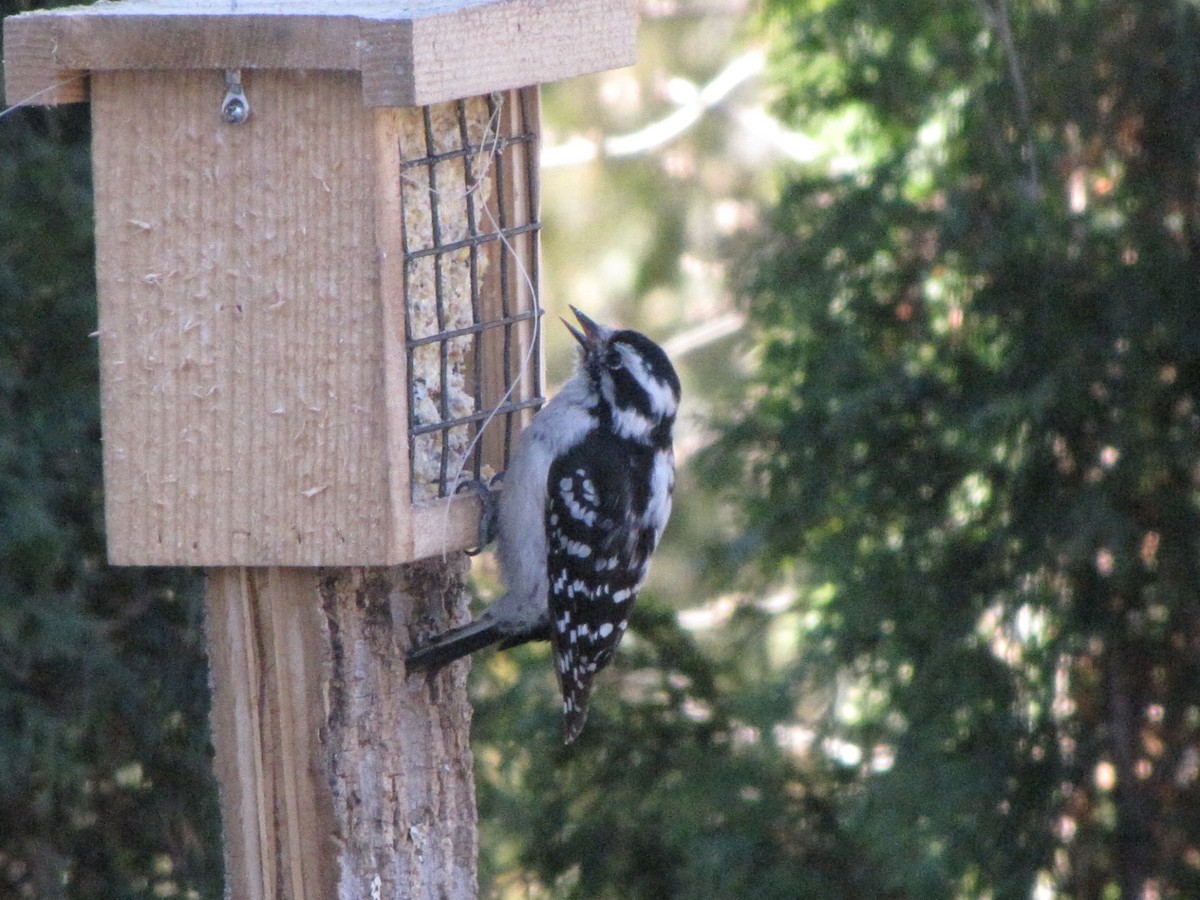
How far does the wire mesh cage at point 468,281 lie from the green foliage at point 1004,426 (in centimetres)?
160

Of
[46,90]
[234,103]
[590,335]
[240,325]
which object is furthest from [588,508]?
[46,90]

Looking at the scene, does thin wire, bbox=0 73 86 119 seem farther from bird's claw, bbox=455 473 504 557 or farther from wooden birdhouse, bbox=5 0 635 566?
bird's claw, bbox=455 473 504 557

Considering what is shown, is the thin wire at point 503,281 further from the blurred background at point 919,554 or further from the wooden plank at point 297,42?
the blurred background at point 919,554

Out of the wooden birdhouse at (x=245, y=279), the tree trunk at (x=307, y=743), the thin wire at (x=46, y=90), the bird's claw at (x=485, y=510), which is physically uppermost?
the thin wire at (x=46, y=90)

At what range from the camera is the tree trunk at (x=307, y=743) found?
281cm

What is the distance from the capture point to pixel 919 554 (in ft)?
16.0

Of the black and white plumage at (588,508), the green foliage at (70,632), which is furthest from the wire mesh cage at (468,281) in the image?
the green foliage at (70,632)

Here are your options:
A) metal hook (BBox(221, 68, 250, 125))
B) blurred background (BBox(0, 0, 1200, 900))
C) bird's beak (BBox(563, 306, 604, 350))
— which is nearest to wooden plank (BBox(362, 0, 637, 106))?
metal hook (BBox(221, 68, 250, 125))

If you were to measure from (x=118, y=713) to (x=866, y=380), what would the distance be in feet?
7.97

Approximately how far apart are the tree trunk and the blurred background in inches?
54.5

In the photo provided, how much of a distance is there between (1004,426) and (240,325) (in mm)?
2605

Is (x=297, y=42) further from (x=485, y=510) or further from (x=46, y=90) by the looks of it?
(x=485, y=510)

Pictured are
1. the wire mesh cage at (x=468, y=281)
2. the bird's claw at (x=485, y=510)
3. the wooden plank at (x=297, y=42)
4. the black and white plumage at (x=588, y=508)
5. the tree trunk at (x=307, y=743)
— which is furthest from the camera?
the black and white plumage at (x=588, y=508)

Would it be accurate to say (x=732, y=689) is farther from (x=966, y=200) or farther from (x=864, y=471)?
(x=966, y=200)
